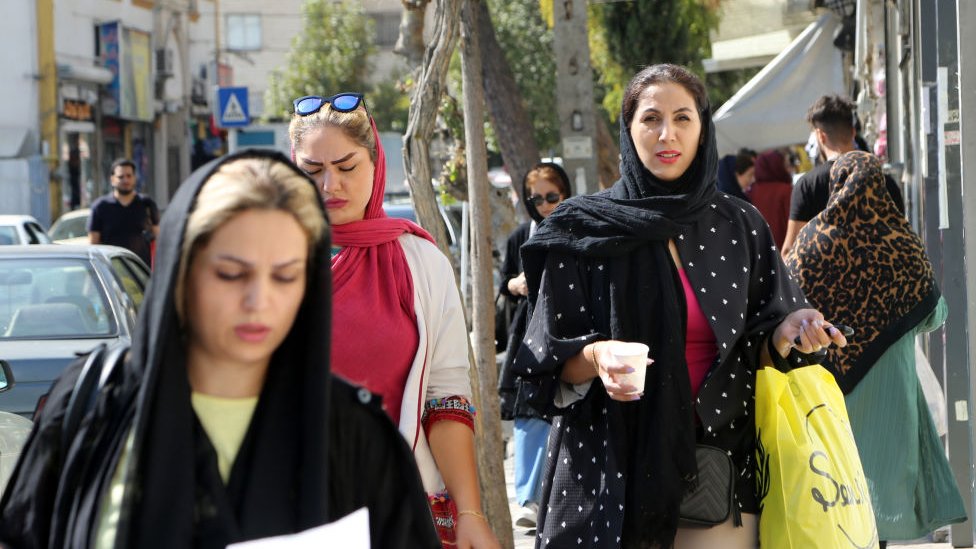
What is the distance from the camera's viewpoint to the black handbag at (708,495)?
362 cm

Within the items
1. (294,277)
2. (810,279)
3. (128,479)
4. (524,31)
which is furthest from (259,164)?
(524,31)

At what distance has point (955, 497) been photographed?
588 centimetres

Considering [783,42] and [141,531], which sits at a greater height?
[783,42]

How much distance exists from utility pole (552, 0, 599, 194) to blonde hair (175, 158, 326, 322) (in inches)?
290

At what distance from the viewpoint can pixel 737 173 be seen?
12.9 m

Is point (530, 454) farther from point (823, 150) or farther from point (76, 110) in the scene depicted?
point (76, 110)

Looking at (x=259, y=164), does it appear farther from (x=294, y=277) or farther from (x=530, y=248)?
(x=530, y=248)

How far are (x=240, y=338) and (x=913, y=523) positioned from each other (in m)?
4.34

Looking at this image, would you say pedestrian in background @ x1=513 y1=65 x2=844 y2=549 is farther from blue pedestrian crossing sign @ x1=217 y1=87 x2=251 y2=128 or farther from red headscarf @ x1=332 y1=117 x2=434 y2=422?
blue pedestrian crossing sign @ x1=217 y1=87 x2=251 y2=128

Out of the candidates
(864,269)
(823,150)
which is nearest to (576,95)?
(823,150)

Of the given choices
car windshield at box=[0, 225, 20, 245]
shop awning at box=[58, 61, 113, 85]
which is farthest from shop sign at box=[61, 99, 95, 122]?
car windshield at box=[0, 225, 20, 245]

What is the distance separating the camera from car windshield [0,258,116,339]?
721 centimetres

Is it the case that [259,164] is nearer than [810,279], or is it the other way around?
[259,164]

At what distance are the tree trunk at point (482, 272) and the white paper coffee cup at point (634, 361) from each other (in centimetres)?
230
